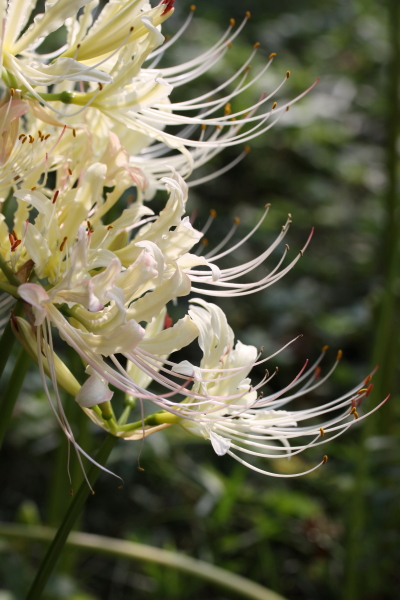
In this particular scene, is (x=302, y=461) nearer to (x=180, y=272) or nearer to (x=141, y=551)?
(x=141, y=551)

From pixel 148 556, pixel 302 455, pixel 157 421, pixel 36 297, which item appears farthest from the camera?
pixel 302 455

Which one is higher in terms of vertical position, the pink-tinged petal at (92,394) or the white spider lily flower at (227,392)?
the pink-tinged petal at (92,394)

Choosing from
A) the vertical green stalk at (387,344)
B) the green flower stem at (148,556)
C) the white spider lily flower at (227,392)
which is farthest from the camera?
the vertical green stalk at (387,344)

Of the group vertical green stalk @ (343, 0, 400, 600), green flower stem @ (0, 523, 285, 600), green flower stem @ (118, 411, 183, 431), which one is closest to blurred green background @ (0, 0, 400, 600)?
vertical green stalk @ (343, 0, 400, 600)

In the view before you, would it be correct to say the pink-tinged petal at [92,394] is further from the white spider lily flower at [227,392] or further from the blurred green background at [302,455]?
the blurred green background at [302,455]

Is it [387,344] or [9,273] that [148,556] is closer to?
[9,273]

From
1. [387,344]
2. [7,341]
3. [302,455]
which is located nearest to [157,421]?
[7,341]

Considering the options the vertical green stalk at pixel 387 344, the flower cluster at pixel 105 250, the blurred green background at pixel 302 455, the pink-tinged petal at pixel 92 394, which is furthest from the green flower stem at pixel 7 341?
the vertical green stalk at pixel 387 344
